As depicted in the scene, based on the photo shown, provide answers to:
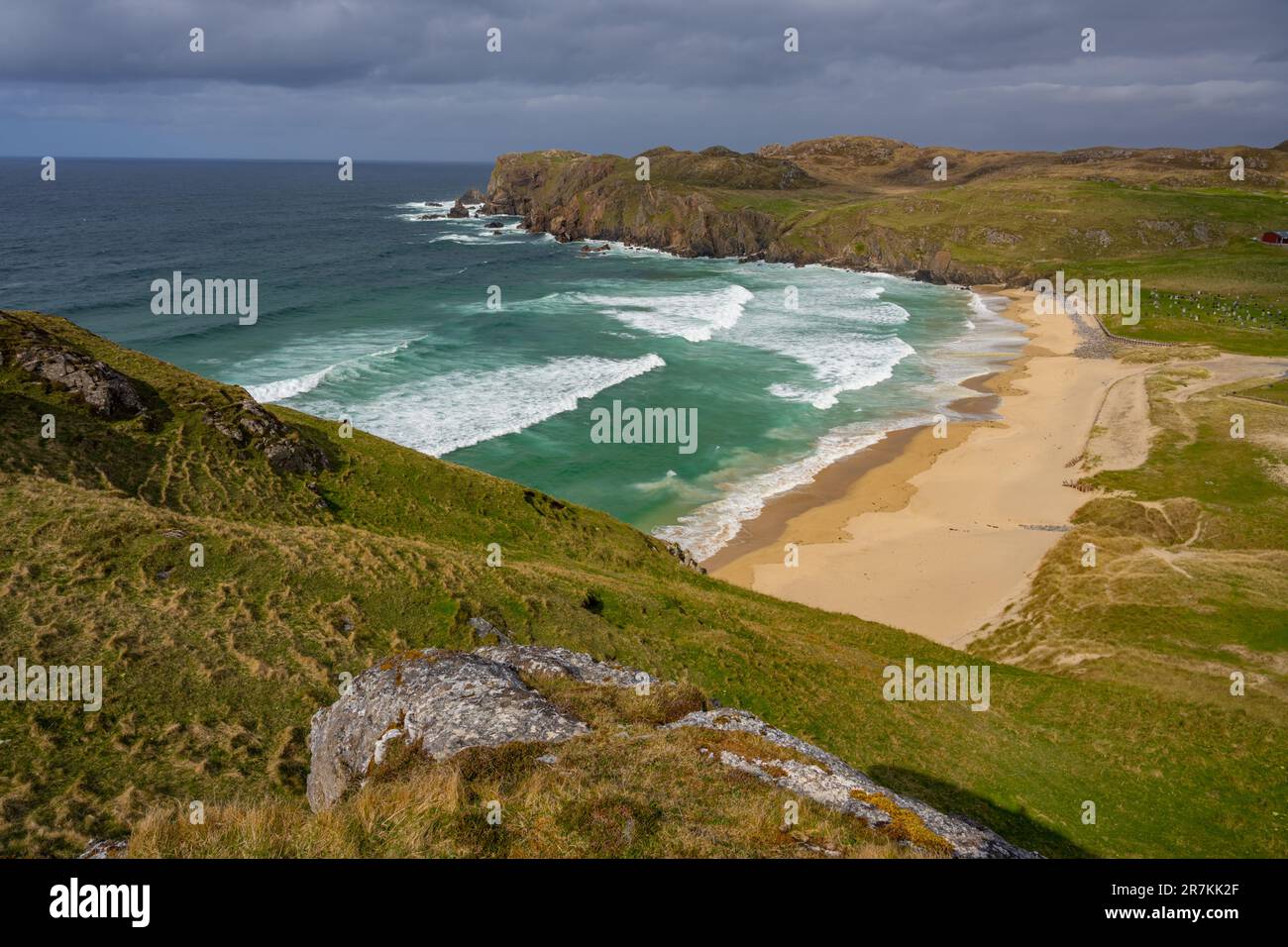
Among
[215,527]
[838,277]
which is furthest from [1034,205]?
[215,527]

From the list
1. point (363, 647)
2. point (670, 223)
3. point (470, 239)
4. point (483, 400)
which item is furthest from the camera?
point (470, 239)

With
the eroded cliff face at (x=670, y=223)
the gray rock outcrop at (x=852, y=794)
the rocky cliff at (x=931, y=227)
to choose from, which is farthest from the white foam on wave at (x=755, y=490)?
the eroded cliff face at (x=670, y=223)

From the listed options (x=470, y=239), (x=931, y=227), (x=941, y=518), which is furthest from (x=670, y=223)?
(x=941, y=518)

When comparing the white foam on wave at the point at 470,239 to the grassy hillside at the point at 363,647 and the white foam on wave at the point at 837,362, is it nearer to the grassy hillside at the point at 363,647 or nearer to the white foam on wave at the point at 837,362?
the white foam on wave at the point at 837,362

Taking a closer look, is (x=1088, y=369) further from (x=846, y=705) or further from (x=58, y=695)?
(x=58, y=695)

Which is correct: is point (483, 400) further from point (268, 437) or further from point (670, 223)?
point (670, 223)
